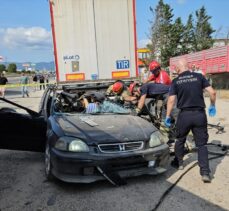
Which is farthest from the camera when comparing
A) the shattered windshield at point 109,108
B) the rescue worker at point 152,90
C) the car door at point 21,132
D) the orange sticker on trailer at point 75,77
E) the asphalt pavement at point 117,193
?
the orange sticker on trailer at point 75,77

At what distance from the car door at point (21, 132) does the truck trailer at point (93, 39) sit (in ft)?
9.63

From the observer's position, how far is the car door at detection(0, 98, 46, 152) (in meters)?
5.66

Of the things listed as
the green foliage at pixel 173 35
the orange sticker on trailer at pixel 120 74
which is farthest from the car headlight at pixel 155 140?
the green foliage at pixel 173 35

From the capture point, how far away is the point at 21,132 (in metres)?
5.71

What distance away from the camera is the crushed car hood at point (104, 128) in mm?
4547

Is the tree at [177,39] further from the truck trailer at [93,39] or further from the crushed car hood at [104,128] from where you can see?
the crushed car hood at [104,128]

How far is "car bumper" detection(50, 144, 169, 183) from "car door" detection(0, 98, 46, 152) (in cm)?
119

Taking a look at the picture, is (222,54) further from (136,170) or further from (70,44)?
(136,170)

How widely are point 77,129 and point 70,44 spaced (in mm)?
4088

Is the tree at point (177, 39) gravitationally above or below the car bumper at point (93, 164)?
above

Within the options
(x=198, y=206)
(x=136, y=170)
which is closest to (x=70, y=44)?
(x=136, y=170)

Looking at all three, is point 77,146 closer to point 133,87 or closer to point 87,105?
point 87,105

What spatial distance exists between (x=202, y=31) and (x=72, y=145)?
173 feet

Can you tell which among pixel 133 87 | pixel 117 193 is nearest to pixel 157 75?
pixel 133 87
